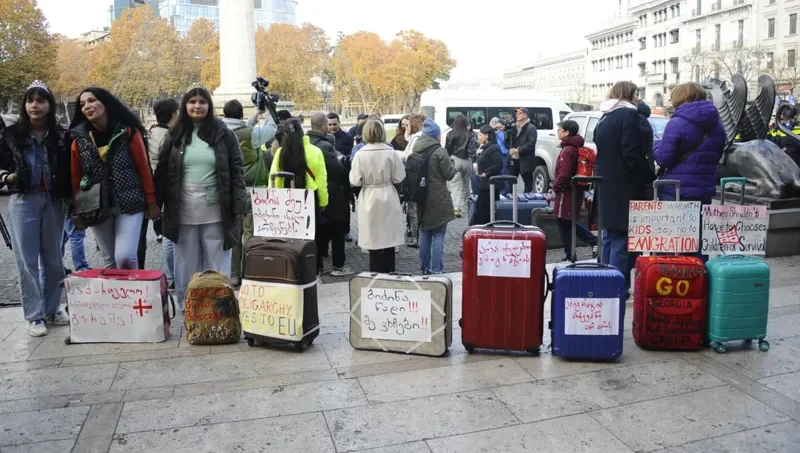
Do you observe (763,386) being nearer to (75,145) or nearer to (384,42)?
(75,145)

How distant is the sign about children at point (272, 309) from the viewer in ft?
17.1

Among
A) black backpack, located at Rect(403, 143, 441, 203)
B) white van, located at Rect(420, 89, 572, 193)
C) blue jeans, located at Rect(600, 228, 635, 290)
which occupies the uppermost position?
white van, located at Rect(420, 89, 572, 193)

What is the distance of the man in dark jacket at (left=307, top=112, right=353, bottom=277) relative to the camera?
26.5 feet

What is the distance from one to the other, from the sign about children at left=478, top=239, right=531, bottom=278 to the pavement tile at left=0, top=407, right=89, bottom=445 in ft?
8.57

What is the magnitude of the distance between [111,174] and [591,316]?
12.1 feet

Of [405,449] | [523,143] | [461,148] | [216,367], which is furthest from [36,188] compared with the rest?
[523,143]

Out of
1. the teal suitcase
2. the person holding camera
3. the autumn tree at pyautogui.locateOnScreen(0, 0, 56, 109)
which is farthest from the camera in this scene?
the autumn tree at pyautogui.locateOnScreen(0, 0, 56, 109)

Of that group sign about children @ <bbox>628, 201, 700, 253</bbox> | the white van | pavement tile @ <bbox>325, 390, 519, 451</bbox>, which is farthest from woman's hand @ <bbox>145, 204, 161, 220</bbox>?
the white van

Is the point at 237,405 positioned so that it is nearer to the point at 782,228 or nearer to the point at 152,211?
the point at 152,211

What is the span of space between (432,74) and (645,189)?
64.4 metres

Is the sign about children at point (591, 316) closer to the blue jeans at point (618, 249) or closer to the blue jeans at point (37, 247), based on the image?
the blue jeans at point (618, 249)

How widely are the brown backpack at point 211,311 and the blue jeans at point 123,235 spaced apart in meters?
0.67

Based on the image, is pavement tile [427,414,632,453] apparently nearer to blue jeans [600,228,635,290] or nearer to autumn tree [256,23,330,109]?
blue jeans [600,228,635,290]

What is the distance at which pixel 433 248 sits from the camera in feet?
25.3
